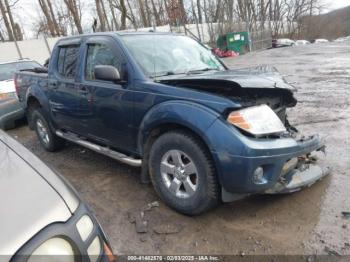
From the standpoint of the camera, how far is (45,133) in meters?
5.55

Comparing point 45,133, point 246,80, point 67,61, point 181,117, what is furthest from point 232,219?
point 45,133

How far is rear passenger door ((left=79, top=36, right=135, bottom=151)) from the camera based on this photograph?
3564 millimetres

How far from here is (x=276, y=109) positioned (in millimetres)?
3324

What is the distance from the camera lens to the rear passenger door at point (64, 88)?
4406 mm

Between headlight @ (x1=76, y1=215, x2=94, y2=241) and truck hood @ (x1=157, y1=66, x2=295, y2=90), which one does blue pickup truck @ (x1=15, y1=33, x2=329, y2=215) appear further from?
headlight @ (x1=76, y1=215, x2=94, y2=241)

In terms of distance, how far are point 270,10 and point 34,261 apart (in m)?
43.2

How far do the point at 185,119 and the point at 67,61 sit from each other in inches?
100

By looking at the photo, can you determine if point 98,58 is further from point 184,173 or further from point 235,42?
point 235,42

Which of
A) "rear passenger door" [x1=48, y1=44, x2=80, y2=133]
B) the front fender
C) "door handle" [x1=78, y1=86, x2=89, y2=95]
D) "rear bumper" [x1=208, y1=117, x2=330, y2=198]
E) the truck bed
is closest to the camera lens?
"rear bumper" [x1=208, y1=117, x2=330, y2=198]

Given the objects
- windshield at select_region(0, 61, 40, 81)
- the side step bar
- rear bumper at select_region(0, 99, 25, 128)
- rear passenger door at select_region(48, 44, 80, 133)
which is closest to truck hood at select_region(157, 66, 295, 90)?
the side step bar

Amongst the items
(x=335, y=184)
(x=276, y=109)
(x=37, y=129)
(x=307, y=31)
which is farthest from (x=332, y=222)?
(x=307, y=31)

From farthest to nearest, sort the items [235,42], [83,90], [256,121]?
[235,42], [83,90], [256,121]

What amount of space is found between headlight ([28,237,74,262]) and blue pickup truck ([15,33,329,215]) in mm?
1526

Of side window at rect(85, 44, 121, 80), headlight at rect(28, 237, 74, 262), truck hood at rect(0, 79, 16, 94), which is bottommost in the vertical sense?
truck hood at rect(0, 79, 16, 94)
